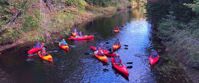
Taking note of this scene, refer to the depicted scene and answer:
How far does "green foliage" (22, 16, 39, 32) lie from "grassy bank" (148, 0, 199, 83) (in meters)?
12.4

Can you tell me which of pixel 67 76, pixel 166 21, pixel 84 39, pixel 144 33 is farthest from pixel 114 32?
pixel 67 76

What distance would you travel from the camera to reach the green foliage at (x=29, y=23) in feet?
110

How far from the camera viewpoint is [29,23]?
111ft

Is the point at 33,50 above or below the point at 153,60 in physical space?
above

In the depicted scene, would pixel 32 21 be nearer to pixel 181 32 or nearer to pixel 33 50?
pixel 33 50

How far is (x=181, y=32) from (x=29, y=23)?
1450 cm

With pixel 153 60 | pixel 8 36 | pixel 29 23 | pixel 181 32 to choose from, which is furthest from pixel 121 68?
pixel 29 23

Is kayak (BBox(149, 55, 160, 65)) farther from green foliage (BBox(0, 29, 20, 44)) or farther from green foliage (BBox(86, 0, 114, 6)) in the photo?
green foliage (BBox(86, 0, 114, 6))

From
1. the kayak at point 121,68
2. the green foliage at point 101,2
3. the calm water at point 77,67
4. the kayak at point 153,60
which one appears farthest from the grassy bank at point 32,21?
the green foliage at point 101,2

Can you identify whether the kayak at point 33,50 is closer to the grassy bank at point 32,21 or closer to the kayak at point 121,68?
the grassy bank at point 32,21

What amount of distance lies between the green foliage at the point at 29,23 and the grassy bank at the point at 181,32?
1235cm

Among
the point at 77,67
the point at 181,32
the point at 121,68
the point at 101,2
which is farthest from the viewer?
the point at 101,2

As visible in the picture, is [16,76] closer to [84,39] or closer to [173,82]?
[173,82]

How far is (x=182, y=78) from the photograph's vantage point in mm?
23547
